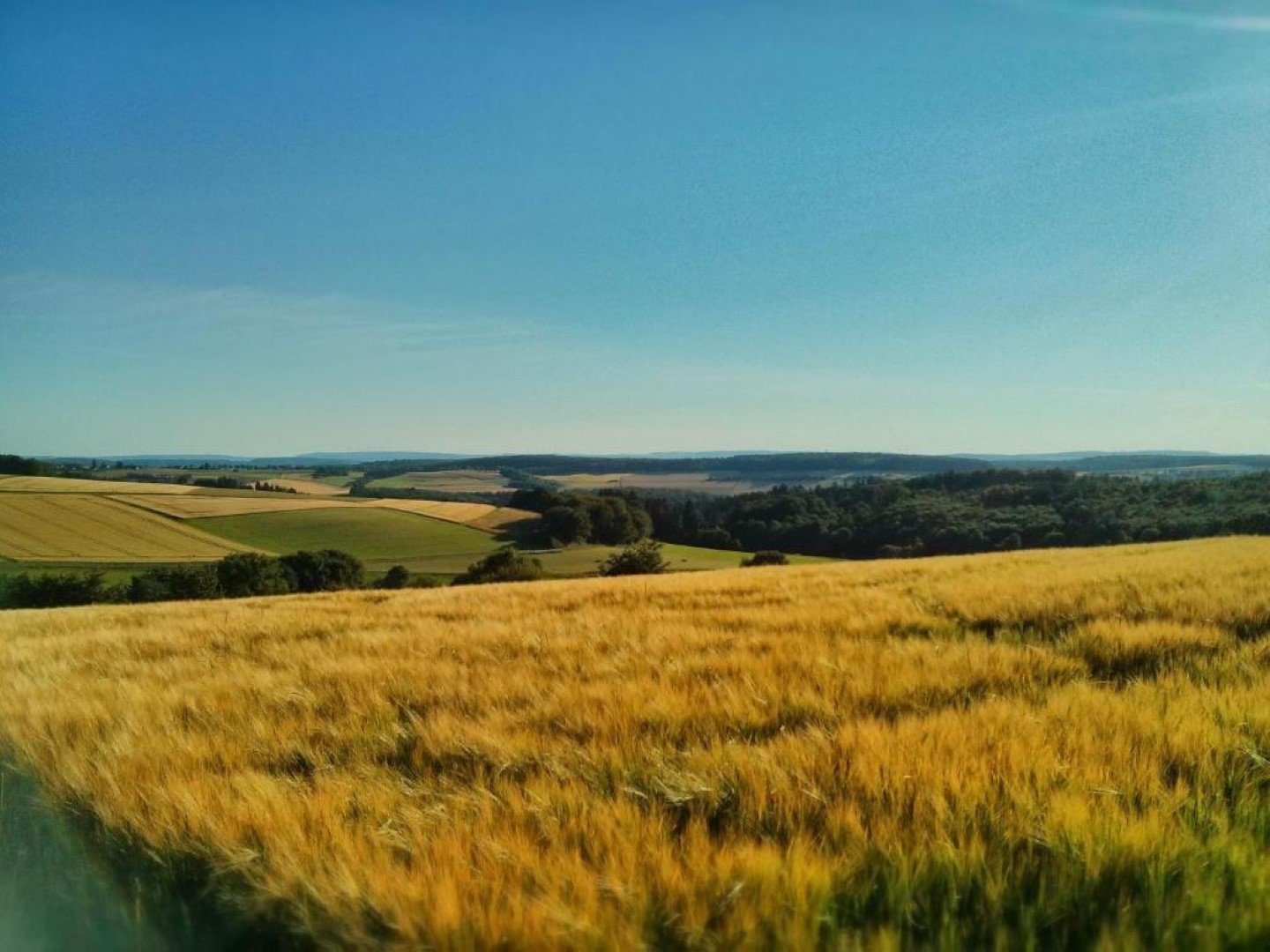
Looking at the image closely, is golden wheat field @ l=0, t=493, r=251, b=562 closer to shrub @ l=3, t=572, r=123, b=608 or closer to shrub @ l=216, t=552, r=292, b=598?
shrub @ l=3, t=572, r=123, b=608

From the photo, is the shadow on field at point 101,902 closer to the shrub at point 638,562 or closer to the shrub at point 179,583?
the shrub at point 179,583

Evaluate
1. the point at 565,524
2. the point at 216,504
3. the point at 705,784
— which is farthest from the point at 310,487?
the point at 705,784

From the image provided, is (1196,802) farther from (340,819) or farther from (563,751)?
(340,819)

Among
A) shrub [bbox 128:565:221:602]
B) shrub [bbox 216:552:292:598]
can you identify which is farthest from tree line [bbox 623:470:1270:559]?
shrub [bbox 128:565:221:602]

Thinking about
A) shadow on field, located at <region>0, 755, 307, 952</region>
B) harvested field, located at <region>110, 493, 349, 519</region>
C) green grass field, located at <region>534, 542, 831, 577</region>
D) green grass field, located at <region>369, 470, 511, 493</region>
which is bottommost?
green grass field, located at <region>534, 542, 831, 577</region>

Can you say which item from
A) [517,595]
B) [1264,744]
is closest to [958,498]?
[517,595]

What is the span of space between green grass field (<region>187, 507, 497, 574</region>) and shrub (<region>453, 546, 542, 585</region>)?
3.39m

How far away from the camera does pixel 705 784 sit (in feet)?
7.44

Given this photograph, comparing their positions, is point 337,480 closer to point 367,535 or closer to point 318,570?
point 367,535

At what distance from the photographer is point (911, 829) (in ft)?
6.17

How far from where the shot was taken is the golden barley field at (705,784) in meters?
1.54

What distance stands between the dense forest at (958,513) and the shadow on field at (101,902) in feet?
165

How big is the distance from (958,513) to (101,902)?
79.9 m

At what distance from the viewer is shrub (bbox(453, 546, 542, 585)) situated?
2078 inches
